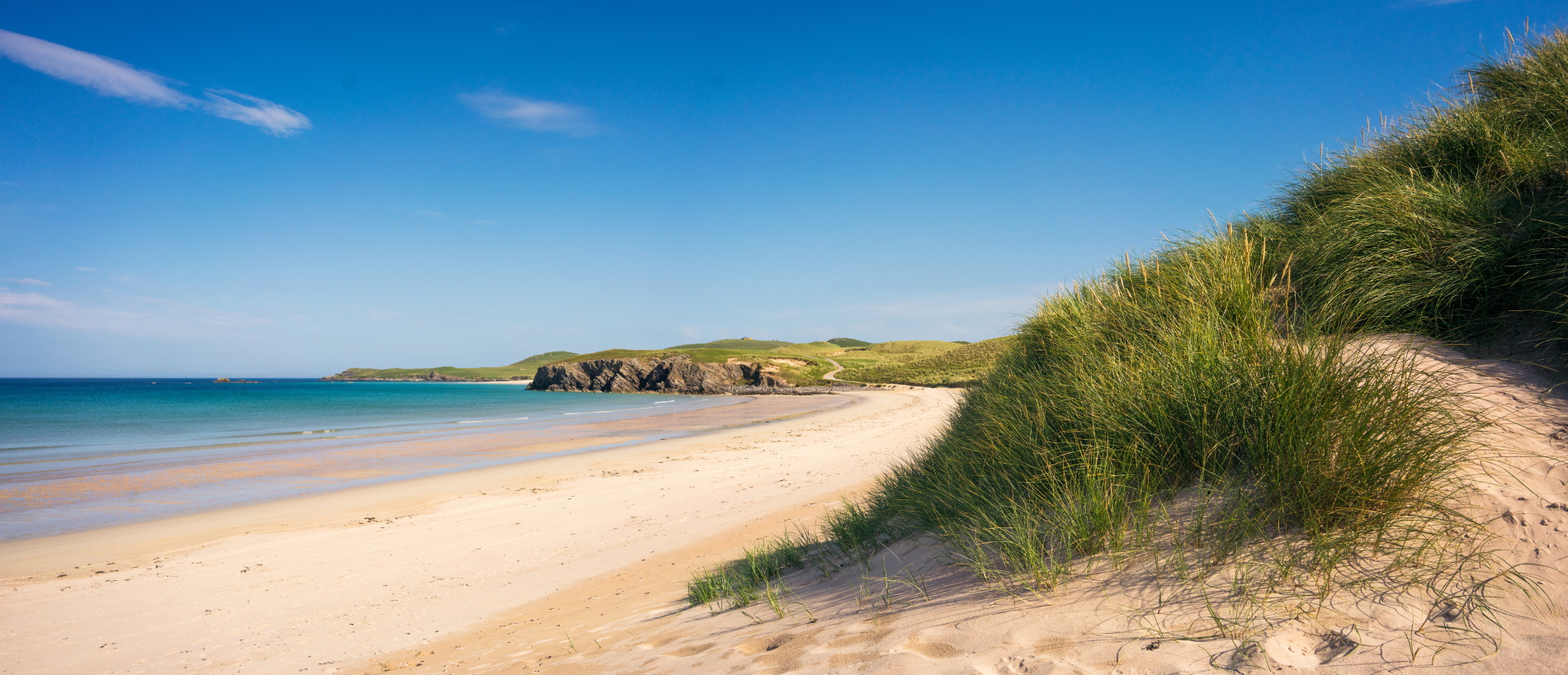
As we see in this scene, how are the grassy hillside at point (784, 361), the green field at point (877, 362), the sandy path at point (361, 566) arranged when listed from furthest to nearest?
the grassy hillside at point (784, 361)
the green field at point (877, 362)
the sandy path at point (361, 566)

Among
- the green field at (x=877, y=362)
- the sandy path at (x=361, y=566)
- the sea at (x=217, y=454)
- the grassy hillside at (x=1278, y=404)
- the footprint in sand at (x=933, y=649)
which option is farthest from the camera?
the green field at (x=877, y=362)

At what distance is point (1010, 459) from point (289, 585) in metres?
7.95

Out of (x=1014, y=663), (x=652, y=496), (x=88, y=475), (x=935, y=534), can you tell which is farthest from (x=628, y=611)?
(x=88, y=475)

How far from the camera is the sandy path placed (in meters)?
5.80

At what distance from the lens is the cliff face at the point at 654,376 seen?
79.4 metres

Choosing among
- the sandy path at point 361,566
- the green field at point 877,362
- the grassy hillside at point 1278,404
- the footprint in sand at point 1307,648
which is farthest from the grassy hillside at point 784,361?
the footprint in sand at point 1307,648

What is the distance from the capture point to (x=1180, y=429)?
3.65 m

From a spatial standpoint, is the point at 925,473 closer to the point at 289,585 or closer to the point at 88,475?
the point at 289,585

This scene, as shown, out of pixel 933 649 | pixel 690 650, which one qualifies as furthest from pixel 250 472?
pixel 933 649

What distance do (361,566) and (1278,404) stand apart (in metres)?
9.33

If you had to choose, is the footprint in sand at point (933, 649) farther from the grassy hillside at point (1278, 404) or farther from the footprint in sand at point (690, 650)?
the footprint in sand at point (690, 650)

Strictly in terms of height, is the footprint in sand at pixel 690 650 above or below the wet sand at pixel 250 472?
above

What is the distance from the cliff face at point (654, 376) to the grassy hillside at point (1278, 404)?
230 ft

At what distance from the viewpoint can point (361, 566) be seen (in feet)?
26.7
